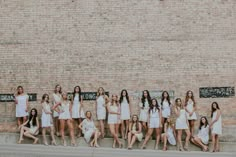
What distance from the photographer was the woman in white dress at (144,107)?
1345 centimetres

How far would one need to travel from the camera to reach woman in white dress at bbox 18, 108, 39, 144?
1330 centimetres

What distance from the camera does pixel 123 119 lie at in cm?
1348

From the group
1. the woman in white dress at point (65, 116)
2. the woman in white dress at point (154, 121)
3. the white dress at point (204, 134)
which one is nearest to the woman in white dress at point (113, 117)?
the woman in white dress at point (154, 121)

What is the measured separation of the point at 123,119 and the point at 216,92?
314cm

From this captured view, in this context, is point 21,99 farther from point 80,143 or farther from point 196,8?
point 196,8

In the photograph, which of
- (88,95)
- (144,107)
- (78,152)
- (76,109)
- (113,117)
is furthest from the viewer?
(88,95)

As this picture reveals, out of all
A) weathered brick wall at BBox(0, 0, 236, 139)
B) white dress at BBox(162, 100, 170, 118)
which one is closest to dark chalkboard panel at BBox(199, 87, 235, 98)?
weathered brick wall at BBox(0, 0, 236, 139)

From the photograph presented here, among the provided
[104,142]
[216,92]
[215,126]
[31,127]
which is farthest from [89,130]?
[216,92]

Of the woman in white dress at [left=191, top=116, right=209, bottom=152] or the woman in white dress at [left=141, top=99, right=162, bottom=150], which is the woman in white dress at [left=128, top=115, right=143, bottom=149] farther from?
the woman in white dress at [left=191, top=116, right=209, bottom=152]

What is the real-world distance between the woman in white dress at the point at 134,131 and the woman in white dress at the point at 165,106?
81 centimetres

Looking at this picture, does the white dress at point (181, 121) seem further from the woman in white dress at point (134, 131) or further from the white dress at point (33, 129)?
the white dress at point (33, 129)

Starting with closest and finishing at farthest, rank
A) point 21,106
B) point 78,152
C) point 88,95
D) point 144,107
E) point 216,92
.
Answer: point 78,152, point 144,107, point 21,106, point 216,92, point 88,95

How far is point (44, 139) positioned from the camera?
13.2m

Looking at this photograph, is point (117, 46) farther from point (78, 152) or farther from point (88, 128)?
point (78, 152)
